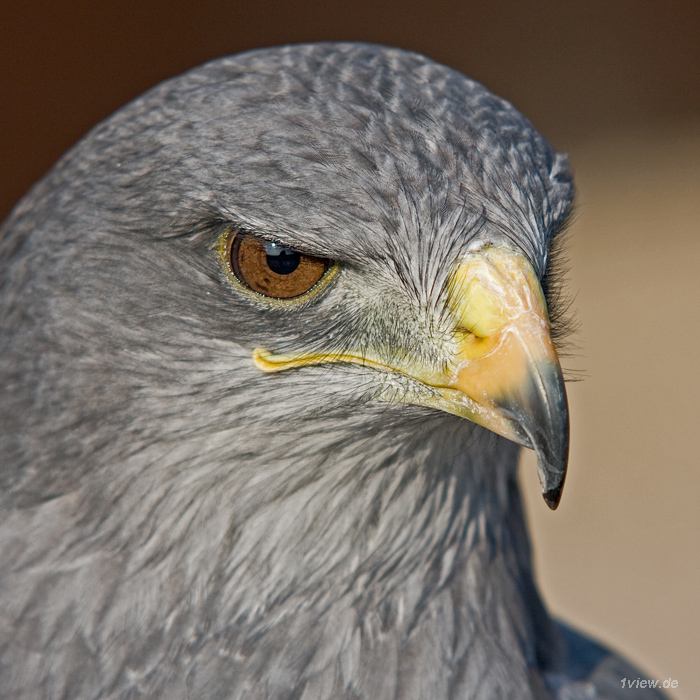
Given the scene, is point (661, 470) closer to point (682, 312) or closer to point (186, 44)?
point (682, 312)

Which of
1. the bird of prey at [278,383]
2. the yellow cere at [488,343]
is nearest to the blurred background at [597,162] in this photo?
the bird of prey at [278,383]

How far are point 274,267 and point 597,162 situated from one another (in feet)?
23.7

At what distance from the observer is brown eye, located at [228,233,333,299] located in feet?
4.90

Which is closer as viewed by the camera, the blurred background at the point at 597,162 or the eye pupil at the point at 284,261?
the eye pupil at the point at 284,261

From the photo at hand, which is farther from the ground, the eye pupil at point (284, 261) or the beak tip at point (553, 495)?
the eye pupil at point (284, 261)

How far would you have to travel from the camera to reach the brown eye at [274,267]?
1.49m

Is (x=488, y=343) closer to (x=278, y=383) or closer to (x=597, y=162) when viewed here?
(x=278, y=383)

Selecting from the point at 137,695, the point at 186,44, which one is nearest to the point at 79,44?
the point at 186,44

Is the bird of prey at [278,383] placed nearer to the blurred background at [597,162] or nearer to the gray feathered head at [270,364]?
the gray feathered head at [270,364]

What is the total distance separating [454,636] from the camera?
5.86 feet

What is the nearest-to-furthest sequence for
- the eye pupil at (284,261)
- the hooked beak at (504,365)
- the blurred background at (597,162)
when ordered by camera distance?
the hooked beak at (504,365)
the eye pupil at (284,261)
the blurred background at (597,162)

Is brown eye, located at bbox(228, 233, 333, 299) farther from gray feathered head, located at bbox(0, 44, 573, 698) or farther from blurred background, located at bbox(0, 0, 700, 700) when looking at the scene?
blurred background, located at bbox(0, 0, 700, 700)

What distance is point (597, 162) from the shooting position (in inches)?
318

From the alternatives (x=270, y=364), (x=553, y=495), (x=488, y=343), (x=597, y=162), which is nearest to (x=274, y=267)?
(x=270, y=364)
